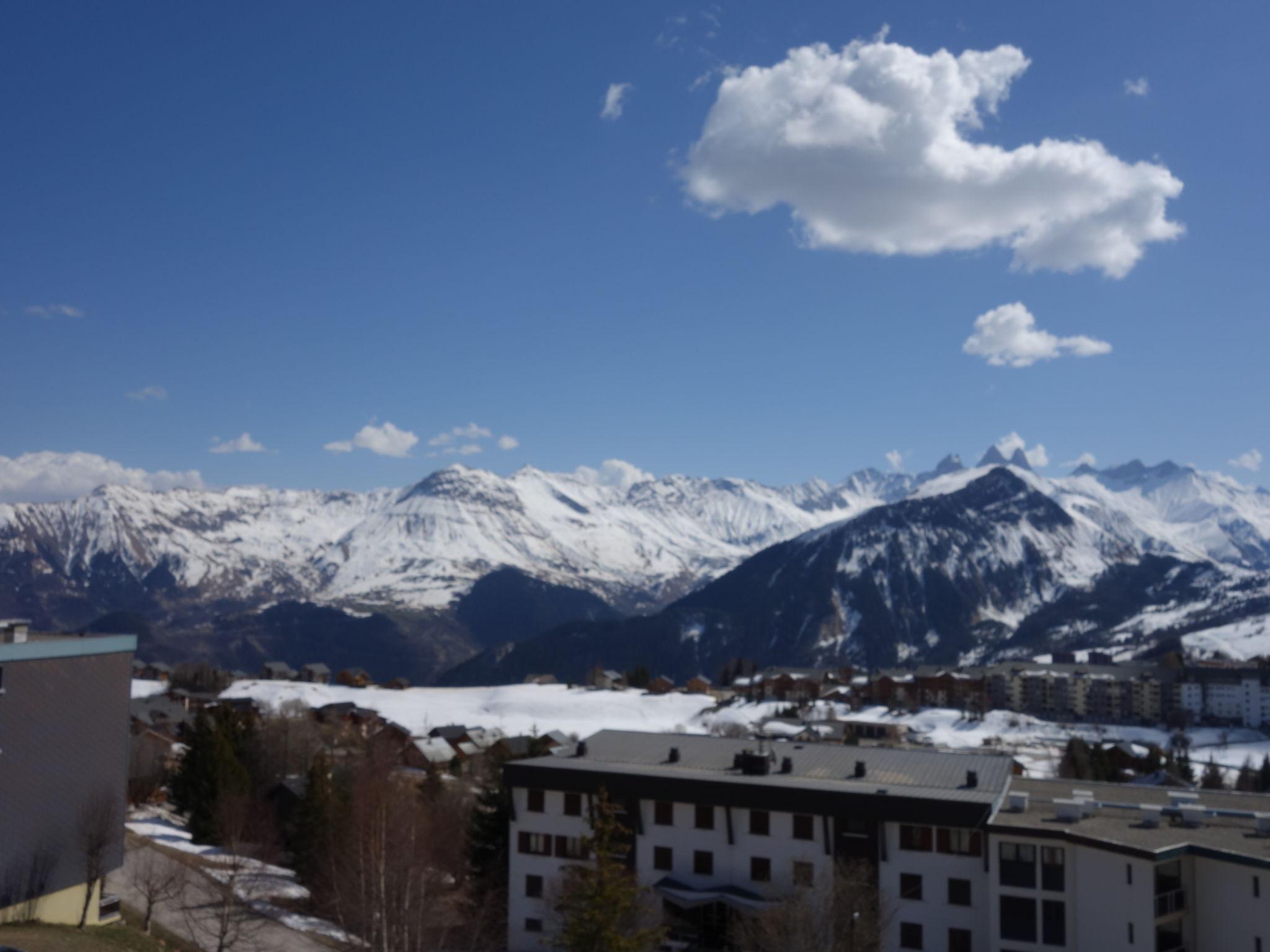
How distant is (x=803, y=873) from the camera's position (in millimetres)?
44062

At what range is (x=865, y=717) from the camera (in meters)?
168

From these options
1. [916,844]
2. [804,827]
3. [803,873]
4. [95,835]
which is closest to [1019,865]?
[916,844]

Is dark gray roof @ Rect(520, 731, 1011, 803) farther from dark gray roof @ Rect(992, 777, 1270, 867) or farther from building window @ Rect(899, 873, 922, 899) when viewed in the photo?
building window @ Rect(899, 873, 922, 899)

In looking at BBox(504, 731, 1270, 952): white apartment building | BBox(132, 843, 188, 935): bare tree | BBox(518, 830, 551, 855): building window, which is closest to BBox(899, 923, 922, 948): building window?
BBox(504, 731, 1270, 952): white apartment building

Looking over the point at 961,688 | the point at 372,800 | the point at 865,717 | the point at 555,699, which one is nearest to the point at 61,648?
the point at 372,800

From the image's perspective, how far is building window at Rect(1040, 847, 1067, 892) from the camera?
38969mm

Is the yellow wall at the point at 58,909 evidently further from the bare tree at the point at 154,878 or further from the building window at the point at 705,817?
the building window at the point at 705,817

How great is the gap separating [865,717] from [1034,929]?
134m

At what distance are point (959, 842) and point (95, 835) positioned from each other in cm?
3449

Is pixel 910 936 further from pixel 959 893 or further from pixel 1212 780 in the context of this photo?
pixel 1212 780

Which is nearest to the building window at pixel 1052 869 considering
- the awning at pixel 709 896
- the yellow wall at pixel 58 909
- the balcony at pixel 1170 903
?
the balcony at pixel 1170 903

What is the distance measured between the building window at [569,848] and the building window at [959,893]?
1742 centimetres

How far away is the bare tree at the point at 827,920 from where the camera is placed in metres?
36.1

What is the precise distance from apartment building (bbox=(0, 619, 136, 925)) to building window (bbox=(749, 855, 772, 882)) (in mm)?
26879
